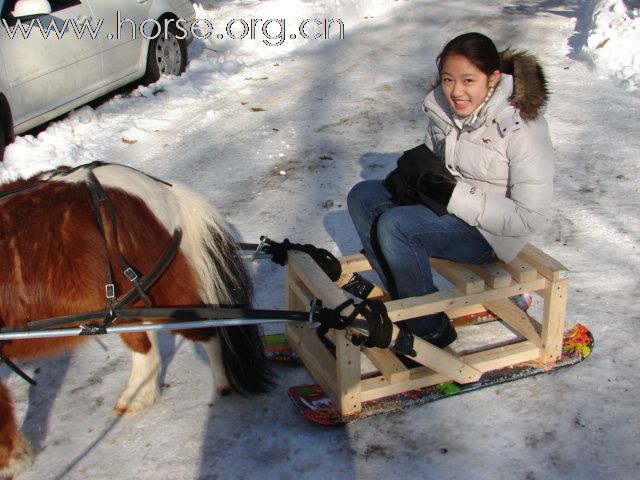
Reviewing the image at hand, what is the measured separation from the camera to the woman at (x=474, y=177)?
2830 millimetres

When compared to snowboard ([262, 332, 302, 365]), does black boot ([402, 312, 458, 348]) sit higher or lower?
higher

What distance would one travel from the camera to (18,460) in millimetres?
2762

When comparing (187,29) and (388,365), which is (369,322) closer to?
(388,365)

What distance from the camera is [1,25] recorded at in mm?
5508

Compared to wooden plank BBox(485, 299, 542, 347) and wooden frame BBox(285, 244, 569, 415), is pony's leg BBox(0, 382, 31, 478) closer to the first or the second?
wooden frame BBox(285, 244, 569, 415)

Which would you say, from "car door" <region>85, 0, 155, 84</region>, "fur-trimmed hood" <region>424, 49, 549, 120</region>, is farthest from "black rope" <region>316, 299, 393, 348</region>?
"car door" <region>85, 0, 155, 84</region>

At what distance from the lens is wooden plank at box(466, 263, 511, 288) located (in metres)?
3.04

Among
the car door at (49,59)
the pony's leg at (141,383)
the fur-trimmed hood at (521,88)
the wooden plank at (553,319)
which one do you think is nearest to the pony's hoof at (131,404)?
the pony's leg at (141,383)

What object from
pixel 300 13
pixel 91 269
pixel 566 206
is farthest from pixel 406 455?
pixel 300 13

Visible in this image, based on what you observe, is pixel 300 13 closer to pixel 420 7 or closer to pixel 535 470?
pixel 420 7

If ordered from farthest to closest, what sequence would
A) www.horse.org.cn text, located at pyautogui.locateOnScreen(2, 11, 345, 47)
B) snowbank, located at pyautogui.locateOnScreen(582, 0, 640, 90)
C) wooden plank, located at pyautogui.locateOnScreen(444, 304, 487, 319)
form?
snowbank, located at pyautogui.locateOnScreen(582, 0, 640, 90), www.horse.org.cn text, located at pyautogui.locateOnScreen(2, 11, 345, 47), wooden plank, located at pyautogui.locateOnScreen(444, 304, 487, 319)

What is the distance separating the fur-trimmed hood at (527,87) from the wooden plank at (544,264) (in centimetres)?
66

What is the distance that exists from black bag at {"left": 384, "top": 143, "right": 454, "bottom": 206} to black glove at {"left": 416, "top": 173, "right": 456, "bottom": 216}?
15 mm

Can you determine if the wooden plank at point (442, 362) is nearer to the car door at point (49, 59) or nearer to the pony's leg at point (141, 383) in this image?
the pony's leg at point (141, 383)
